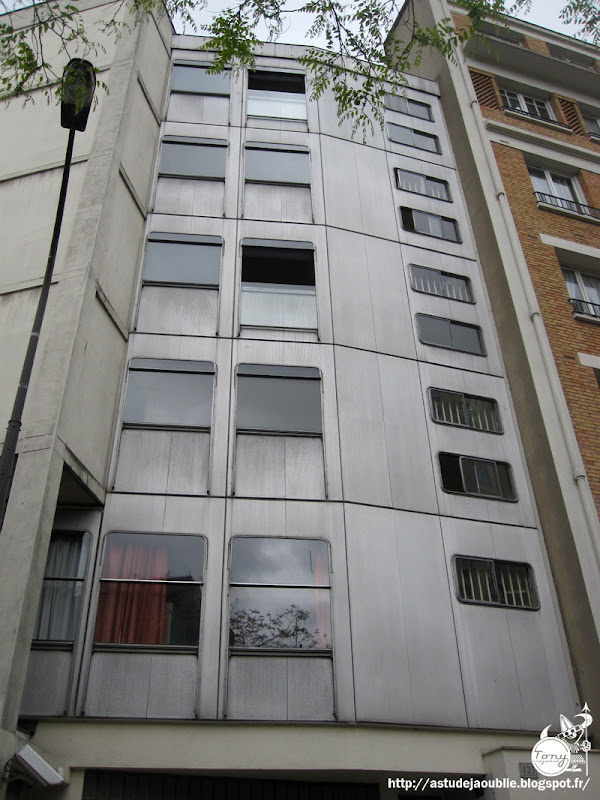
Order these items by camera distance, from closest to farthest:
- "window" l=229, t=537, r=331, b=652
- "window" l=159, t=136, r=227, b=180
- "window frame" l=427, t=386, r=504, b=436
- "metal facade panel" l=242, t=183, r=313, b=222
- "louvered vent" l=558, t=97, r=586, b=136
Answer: "window" l=229, t=537, r=331, b=652 → "window frame" l=427, t=386, r=504, b=436 → "metal facade panel" l=242, t=183, r=313, b=222 → "window" l=159, t=136, r=227, b=180 → "louvered vent" l=558, t=97, r=586, b=136

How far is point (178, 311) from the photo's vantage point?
1440cm

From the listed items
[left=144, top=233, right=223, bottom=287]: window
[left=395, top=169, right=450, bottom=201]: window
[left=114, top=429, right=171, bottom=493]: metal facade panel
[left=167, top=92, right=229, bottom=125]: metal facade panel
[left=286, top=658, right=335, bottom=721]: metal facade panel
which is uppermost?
[left=167, top=92, right=229, bottom=125]: metal facade panel

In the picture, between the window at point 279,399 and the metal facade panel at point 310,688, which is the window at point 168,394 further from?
the metal facade panel at point 310,688

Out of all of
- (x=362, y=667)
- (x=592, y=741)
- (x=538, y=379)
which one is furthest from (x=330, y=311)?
(x=592, y=741)

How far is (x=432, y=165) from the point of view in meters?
19.7

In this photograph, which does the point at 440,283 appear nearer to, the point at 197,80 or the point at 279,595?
the point at 279,595

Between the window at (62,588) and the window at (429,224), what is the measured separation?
1128 centimetres

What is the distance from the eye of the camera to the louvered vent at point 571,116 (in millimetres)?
21641

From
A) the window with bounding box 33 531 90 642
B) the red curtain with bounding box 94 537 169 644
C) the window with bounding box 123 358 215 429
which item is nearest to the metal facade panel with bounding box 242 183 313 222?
the window with bounding box 123 358 215 429

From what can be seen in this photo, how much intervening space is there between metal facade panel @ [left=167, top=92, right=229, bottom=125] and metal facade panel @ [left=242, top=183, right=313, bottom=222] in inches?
115

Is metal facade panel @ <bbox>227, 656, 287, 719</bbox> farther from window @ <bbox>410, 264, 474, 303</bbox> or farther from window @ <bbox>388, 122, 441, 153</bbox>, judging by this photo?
window @ <bbox>388, 122, 441, 153</bbox>

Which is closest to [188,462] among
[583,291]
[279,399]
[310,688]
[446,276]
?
[279,399]

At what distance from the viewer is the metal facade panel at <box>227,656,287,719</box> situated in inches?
402

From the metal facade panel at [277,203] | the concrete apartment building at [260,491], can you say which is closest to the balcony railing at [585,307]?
the concrete apartment building at [260,491]
